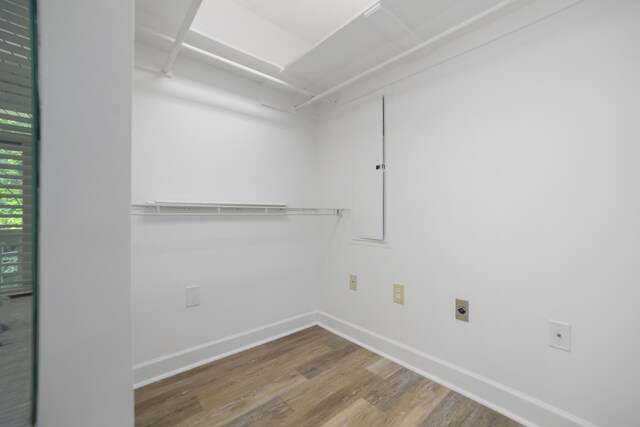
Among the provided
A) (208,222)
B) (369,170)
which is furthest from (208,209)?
(369,170)

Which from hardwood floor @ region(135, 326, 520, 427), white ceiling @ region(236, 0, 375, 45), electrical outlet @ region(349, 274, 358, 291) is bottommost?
hardwood floor @ region(135, 326, 520, 427)

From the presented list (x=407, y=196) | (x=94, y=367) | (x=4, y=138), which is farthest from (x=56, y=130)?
(x=407, y=196)

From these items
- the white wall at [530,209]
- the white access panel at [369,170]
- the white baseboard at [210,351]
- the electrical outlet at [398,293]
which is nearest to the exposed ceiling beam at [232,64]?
the white access panel at [369,170]

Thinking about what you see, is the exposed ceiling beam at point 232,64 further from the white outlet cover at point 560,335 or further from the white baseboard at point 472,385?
the white outlet cover at point 560,335

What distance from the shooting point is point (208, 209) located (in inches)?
74.7

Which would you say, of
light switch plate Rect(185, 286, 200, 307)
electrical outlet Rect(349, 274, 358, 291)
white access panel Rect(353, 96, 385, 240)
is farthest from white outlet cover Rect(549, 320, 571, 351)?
light switch plate Rect(185, 286, 200, 307)

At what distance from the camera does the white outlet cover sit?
4.07ft

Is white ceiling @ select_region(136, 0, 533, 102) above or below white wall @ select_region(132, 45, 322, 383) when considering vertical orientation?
above

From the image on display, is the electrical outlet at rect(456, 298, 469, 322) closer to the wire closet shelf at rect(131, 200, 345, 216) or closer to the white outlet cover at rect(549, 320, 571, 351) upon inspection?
the white outlet cover at rect(549, 320, 571, 351)

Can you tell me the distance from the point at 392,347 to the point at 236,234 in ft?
4.60

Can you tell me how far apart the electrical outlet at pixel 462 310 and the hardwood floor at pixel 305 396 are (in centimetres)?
43

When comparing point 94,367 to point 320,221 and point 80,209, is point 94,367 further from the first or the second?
point 320,221

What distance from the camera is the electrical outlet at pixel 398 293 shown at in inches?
74.4

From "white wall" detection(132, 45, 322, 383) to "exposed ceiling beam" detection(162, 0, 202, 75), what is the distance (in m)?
0.09
